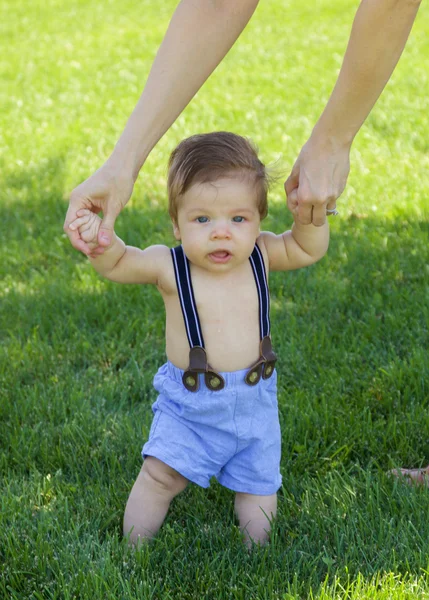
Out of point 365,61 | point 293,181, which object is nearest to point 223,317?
point 293,181

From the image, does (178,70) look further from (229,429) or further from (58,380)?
(58,380)

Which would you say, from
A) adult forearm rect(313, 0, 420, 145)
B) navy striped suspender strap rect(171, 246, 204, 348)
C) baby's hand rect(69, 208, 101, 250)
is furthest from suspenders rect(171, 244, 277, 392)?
adult forearm rect(313, 0, 420, 145)

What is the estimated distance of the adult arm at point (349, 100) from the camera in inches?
85.2

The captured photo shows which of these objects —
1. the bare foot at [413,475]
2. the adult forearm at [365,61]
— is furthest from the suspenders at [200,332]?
the bare foot at [413,475]

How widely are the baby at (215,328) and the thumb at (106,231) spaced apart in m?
0.12

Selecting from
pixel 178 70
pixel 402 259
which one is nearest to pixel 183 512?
pixel 178 70

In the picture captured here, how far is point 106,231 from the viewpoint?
2207 mm

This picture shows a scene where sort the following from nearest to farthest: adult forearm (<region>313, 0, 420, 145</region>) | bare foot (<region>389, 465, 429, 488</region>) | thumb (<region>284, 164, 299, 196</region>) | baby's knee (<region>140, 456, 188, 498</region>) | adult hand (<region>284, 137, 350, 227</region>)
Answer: adult forearm (<region>313, 0, 420, 145</region>)
adult hand (<region>284, 137, 350, 227</region>)
thumb (<region>284, 164, 299, 196</region>)
baby's knee (<region>140, 456, 188, 498</region>)
bare foot (<region>389, 465, 429, 488</region>)

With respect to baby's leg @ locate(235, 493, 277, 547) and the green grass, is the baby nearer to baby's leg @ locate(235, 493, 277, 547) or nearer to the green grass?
baby's leg @ locate(235, 493, 277, 547)

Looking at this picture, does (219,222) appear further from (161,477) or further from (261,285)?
(161,477)

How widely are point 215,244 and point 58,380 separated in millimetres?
1376

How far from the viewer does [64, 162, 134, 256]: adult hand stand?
7.17 ft

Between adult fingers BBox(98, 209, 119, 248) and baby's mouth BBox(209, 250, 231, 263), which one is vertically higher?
adult fingers BBox(98, 209, 119, 248)

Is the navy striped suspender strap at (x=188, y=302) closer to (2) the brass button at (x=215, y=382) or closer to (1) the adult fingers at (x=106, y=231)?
(2) the brass button at (x=215, y=382)
